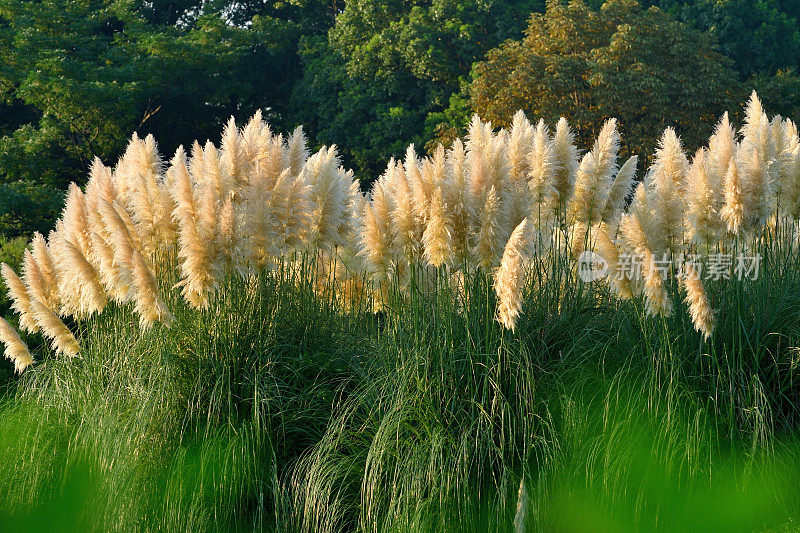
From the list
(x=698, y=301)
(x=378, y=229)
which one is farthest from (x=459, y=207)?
(x=698, y=301)

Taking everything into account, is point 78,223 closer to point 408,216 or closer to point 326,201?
point 326,201

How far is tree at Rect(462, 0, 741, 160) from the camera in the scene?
1819 centimetres

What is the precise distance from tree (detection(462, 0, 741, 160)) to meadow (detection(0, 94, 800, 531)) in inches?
492

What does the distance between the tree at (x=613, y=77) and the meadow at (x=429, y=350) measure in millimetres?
12503

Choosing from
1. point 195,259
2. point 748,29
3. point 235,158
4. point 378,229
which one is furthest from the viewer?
point 748,29

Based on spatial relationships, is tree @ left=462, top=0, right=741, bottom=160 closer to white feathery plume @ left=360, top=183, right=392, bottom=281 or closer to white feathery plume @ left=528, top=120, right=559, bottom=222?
white feathery plume @ left=528, top=120, right=559, bottom=222

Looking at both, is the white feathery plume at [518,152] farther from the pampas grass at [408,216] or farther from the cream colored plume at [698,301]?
the cream colored plume at [698,301]

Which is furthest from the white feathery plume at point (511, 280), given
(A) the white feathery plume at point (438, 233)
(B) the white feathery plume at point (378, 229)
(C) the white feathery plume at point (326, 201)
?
(C) the white feathery plume at point (326, 201)

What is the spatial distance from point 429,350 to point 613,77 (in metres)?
14.7

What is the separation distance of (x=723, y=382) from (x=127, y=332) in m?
3.81

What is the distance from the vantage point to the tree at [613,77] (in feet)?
59.7

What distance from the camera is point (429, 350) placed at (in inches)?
189

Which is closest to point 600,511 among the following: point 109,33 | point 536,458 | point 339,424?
→ point 536,458

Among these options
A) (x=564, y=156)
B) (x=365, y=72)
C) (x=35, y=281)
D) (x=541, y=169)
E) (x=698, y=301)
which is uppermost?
(x=365, y=72)
